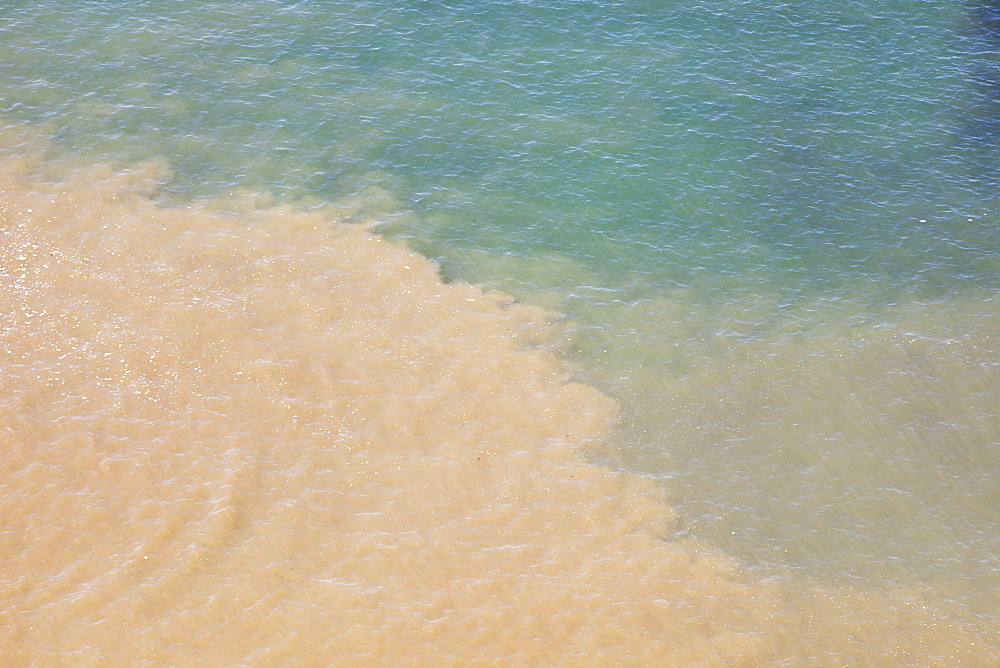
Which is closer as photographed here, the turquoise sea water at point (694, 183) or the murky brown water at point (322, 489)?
the murky brown water at point (322, 489)

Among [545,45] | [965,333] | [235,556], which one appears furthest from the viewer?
[545,45]

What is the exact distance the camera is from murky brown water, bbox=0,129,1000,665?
1177 inches

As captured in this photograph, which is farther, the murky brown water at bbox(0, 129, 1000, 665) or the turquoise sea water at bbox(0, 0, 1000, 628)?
the turquoise sea water at bbox(0, 0, 1000, 628)

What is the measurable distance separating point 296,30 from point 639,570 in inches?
1577

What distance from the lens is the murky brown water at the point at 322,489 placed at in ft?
98.1

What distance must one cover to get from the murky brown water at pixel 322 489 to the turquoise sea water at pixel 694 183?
8.31ft

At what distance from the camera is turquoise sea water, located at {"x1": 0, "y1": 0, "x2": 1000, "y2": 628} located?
36.4m

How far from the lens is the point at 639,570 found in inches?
1277

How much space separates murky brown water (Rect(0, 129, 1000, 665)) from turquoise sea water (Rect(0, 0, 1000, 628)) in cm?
253

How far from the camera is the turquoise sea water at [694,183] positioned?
36.4 m

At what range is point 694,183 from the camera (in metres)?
48.7

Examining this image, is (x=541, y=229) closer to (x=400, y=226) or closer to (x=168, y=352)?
(x=400, y=226)

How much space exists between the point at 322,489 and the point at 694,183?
25.5 metres

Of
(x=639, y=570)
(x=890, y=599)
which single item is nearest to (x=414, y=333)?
(x=639, y=570)
